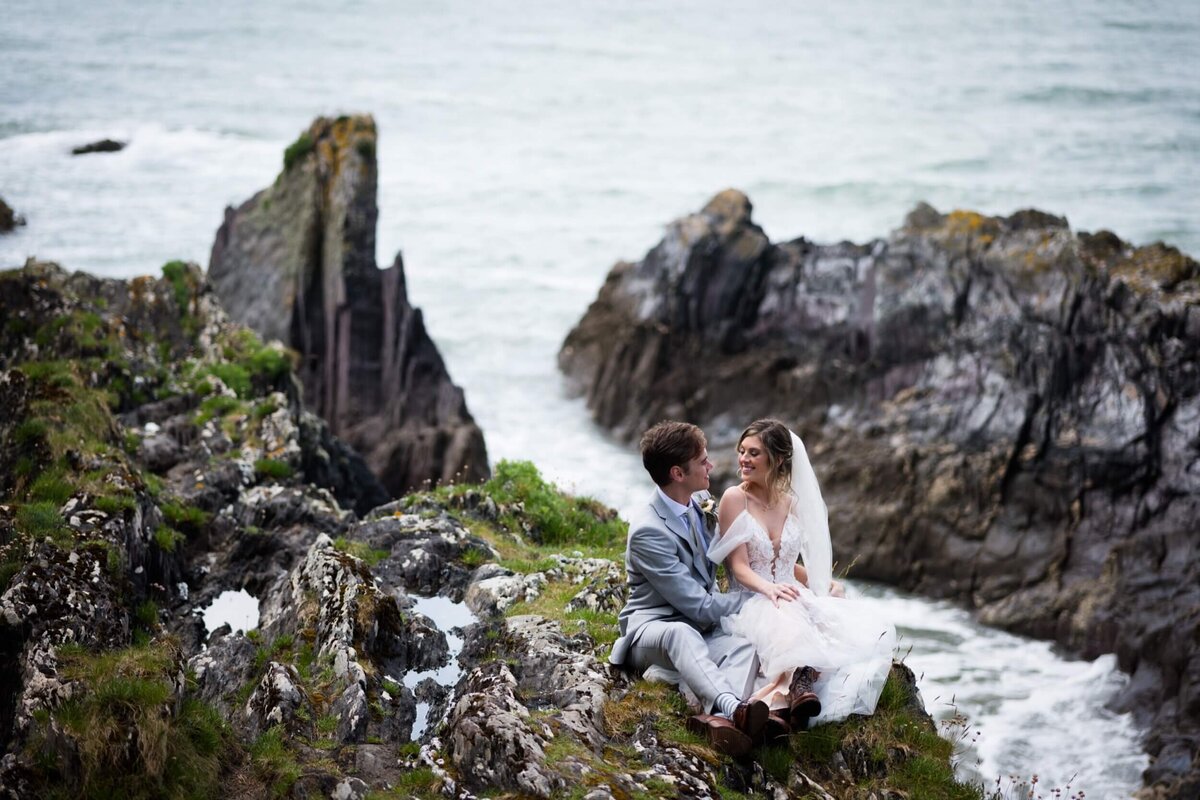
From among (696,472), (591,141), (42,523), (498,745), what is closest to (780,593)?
(696,472)

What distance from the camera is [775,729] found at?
8.59 metres

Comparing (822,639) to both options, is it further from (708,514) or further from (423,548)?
(423,548)

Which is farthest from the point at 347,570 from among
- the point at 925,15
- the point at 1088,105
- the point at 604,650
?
the point at 925,15

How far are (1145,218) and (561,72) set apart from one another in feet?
135

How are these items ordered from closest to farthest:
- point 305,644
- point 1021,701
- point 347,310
A: 1. point 305,644
2. point 1021,701
3. point 347,310

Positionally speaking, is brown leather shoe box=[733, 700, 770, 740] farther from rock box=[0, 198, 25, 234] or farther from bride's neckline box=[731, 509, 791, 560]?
rock box=[0, 198, 25, 234]

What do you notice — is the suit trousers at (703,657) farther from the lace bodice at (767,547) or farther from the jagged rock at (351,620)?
the jagged rock at (351,620)

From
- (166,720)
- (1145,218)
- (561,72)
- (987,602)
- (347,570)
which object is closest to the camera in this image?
(166,720)

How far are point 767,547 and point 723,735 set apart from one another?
5.82 ft

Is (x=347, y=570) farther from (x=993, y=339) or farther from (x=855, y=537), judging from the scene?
(x=993, y=339)

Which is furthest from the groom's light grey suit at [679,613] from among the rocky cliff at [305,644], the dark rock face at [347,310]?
the dark rock face at [347,310]

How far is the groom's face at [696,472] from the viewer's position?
917 cm

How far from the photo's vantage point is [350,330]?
86.0 feet

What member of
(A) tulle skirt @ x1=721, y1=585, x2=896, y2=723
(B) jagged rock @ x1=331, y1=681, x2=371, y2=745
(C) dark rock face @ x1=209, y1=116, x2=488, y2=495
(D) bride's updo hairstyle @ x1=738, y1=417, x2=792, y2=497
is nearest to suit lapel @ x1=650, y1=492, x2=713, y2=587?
(A) tulle skirt @ x1=721, y1=585, x2=896, y2=723
